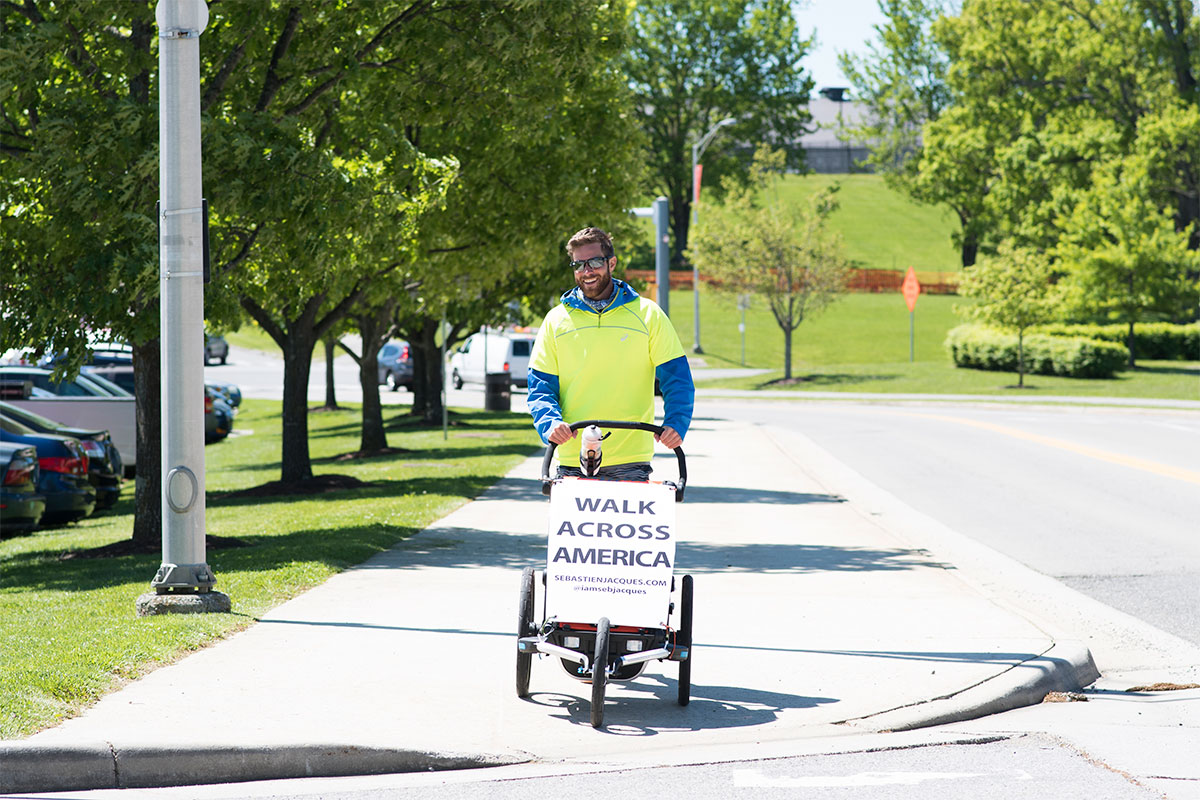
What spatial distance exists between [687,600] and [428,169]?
353 inches

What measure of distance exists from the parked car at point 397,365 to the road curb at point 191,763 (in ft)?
133

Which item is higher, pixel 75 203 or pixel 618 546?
pixel 75 203

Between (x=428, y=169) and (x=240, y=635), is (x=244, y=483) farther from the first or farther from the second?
(x=240, y=635)

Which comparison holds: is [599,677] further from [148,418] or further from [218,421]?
[218,421]

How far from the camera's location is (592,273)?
6.16 m

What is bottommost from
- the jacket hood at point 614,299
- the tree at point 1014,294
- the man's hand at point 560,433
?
the man's hand at point 560,433

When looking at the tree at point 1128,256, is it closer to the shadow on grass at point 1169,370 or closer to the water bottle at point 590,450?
the shadow on grass at point 1169,370

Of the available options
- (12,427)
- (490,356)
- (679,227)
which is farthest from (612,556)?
(679,227)

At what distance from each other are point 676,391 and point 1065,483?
483 inches

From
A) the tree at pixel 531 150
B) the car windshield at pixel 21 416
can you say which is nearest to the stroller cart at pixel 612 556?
the tree at pixel 531 150

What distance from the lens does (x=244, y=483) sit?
2003 cm

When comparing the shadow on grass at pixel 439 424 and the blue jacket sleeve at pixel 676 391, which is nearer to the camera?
the blue jacket sleeve at pixel 676 391

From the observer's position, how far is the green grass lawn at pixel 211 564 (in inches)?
251

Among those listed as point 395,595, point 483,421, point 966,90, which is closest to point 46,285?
point 395,595
